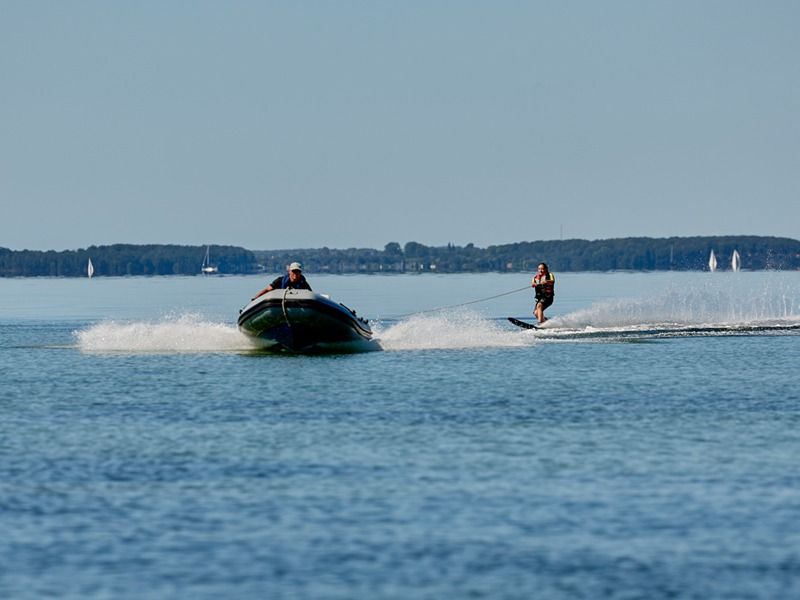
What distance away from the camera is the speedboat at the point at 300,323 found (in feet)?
119

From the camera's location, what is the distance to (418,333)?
143ft

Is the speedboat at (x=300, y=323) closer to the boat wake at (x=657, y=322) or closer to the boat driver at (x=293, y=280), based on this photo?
the boat driver at (x=293, y=280)

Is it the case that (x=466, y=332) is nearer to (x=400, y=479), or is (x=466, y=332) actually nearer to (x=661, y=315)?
(x=661, y=315)

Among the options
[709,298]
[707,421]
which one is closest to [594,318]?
[709,298]

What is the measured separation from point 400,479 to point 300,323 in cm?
1919

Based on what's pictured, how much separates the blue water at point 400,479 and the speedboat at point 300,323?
130 cm

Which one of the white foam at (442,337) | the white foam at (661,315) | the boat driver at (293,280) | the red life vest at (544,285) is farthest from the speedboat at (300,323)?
the white foam at (661,315)

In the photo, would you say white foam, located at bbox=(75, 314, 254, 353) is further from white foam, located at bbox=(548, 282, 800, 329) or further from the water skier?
white foam, located at bbox=(548, 282, 800, 329)

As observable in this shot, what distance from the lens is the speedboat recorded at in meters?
36.2

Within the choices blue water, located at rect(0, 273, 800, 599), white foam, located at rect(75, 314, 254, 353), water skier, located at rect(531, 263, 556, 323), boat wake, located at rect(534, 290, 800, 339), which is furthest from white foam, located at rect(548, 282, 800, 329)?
white foam, located at rect(75, 314, 254, 353)

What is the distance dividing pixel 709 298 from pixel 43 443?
1956 inches

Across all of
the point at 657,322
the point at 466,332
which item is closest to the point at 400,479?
the point at 466,332

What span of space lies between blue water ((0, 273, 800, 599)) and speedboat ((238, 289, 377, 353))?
1.30 meters

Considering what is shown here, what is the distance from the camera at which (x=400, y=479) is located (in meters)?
18.0
